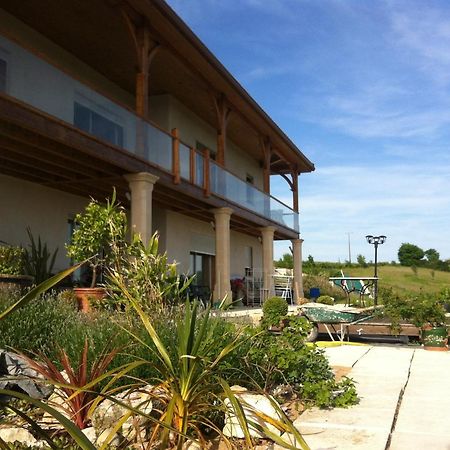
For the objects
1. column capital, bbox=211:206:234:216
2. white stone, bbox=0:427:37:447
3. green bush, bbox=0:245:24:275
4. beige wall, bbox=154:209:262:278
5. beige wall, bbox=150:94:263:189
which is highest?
beige wall, bbox=150:94:263:189

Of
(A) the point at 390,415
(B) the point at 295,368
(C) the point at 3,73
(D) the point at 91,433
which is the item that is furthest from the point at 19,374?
(C) the point at 3,73

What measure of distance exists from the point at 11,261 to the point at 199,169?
21.3 feet

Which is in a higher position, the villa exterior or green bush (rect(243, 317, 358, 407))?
the villa exterior

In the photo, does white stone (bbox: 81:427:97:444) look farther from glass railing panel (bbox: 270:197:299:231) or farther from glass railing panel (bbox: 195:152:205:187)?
glass railing panel (bbox: 270:197:299:231)

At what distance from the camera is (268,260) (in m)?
19.3

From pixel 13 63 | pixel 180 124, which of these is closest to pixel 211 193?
pixel 180 124

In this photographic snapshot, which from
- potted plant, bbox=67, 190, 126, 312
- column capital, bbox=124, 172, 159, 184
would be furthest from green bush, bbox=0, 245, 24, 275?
column capital, bbox=124, 172, 159, 184

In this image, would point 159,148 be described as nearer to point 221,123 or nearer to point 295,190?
point 221,123

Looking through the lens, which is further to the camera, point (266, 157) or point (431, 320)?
point (266, 157)

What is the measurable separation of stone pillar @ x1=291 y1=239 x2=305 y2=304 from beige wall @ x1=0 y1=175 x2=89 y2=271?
38.2 feet

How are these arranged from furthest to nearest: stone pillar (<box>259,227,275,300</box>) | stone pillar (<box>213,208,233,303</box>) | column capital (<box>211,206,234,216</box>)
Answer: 1. stone pillar (<box>259,227,275,300</box>)
2. column capital (<box>211,206,234,216</box>)
3. stone pillar (<box>213,208,233,303</box>)

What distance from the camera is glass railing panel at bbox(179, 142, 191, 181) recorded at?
12.9 m

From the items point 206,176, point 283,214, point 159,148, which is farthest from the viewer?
point 283,214

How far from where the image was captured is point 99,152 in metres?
9.78
